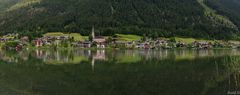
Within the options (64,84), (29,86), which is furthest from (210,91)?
(29,86)

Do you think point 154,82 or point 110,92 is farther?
point 154,82

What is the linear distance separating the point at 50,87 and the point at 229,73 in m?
23.8

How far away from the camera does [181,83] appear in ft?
145

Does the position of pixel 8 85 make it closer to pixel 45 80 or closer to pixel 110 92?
pixel 45 80

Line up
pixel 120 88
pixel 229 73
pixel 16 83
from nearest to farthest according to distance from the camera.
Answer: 1. pixel 120 88
2. pixel 16 83
3. pixel 229 73

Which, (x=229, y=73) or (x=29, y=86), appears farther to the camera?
(x=229, y=73)

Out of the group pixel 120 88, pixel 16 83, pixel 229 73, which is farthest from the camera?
pixel 229 73

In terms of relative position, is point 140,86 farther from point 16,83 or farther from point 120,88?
point 16,83

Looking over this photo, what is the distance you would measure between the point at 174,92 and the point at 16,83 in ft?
62.3

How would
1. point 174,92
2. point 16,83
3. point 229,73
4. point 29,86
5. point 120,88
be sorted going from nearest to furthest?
point 174,92 < point 120,88 < point 29,86 < point 16,83 < point 229,73

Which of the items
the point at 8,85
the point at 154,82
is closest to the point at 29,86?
the point at 8,85

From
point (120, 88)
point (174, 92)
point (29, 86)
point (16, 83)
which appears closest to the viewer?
point (174, 92)

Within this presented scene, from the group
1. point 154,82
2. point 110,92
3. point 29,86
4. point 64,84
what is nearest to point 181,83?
point 154,82

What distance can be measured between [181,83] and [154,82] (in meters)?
2.99
